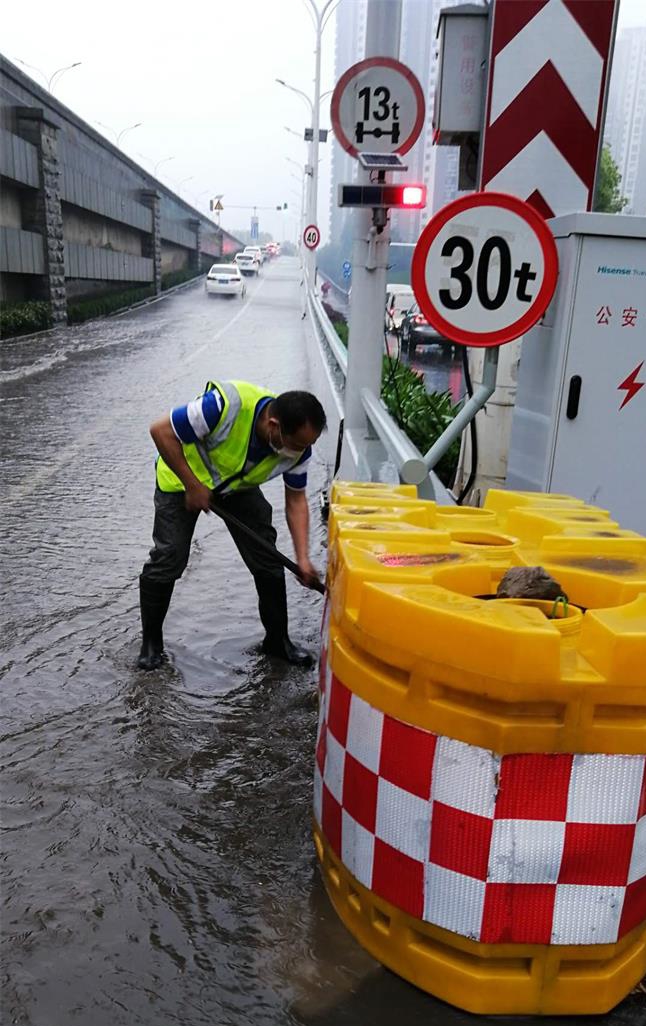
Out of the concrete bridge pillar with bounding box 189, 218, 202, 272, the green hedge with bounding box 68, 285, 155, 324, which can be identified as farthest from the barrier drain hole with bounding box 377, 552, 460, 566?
the concrete bridge pillar with bounding box 189, 218, 202, 272

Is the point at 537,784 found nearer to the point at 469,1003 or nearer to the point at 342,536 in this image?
the point at 469,1003

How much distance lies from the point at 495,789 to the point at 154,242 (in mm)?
44677

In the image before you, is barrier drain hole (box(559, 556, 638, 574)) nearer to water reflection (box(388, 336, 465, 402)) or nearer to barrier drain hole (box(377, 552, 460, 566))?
barrier drain hole (box(377, 552, 460, 566))

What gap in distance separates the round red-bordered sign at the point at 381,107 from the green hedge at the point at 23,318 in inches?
646

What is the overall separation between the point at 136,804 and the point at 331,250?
61.9 meters

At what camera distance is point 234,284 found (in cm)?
3878

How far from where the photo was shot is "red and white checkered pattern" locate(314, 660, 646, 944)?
1.89 metres

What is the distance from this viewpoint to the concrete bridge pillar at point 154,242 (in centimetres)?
4277

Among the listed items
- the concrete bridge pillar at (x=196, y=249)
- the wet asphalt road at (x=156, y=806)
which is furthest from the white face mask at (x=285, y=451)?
the concrete bridge pillar at (x=196, y=249)

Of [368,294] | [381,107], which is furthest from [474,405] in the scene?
[381,107]

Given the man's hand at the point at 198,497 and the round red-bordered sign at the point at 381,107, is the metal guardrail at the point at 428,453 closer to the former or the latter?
the man's hand at the point at 198,497

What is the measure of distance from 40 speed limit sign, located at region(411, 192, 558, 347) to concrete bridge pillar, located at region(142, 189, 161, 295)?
40882 mm

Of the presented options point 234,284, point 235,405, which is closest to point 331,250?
point 234,284

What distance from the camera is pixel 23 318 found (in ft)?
71.6
